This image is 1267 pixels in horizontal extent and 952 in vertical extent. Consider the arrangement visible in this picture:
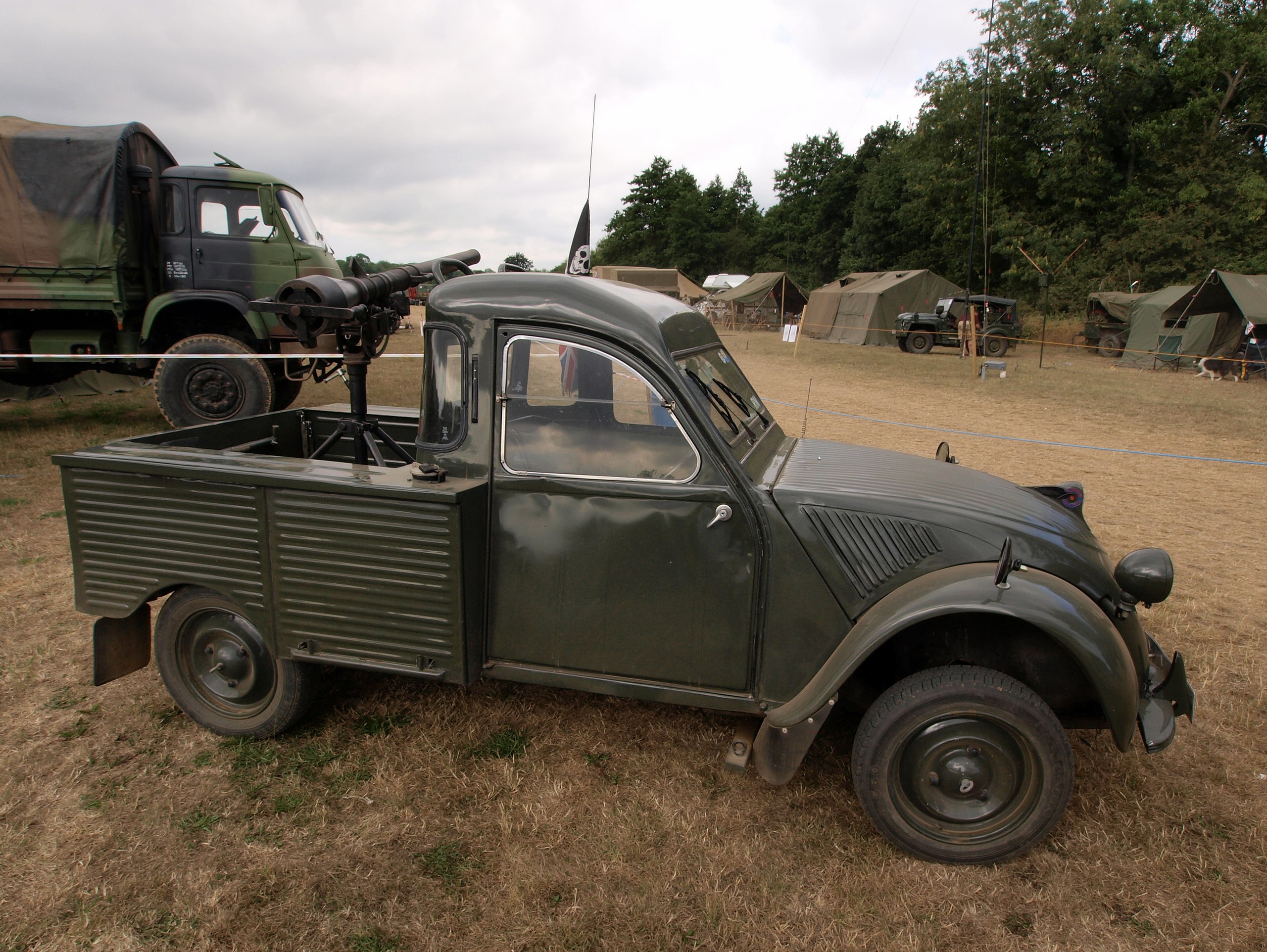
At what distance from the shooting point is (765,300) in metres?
37.8

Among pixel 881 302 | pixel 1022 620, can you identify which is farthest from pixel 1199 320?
pixel 1022 620

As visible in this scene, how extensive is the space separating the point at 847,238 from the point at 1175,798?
160ft

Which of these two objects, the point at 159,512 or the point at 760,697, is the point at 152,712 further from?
the point at 760,697

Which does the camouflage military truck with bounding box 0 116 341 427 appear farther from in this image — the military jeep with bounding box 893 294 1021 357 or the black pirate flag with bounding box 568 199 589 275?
the military jeep with bounding box 893 294 1021 357

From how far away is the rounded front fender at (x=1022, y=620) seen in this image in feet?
8.43

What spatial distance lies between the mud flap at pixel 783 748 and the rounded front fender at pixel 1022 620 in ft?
0.23

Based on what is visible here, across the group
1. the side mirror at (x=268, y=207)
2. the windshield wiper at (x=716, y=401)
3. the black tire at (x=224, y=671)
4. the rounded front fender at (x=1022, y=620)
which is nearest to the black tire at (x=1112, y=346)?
the side mirror at (x=268, y=207)

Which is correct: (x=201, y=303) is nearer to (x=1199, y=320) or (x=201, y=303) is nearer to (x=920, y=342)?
(x=920, y=342)

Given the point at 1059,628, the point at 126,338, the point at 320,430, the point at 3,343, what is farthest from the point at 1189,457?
the point at 3,343

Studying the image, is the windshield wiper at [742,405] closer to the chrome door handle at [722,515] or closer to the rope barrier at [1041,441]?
the chrome door handle at [722,515]

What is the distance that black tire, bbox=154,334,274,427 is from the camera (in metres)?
8.61

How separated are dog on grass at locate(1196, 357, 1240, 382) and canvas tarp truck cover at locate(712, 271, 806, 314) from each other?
19.9m

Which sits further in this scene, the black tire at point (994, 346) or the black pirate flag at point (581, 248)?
the black tire at point (994, 346)

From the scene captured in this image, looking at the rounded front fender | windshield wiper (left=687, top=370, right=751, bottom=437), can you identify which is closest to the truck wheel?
windshield wiper (left=687, top=370, right=751, bottom=437)
